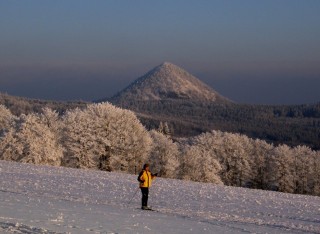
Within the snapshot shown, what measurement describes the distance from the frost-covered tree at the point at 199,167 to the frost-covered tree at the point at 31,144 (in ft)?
84.6

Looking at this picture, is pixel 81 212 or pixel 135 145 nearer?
pixel 81 212

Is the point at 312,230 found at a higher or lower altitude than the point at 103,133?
lower

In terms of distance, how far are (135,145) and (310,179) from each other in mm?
42452

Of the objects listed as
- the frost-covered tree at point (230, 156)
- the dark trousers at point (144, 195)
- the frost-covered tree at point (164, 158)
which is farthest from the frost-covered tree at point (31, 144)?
the dark trousers at point (144, 195)

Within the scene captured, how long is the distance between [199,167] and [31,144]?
3130 cm

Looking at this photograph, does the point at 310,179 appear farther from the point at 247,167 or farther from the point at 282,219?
the point at 282,219

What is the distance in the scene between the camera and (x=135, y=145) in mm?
83750

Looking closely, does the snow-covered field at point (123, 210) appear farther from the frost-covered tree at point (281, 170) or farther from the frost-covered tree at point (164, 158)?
the frost-covered tree at point (281, 170)

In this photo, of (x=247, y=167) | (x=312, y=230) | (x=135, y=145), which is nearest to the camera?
(x=312, y=230)

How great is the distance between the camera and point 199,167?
302ft

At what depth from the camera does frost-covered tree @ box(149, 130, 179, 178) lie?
9175 cm

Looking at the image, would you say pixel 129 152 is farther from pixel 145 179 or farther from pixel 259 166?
pixel 145 179

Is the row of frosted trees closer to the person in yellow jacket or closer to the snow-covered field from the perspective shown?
the snow-covered field

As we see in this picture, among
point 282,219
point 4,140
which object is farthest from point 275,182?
point 282,219
